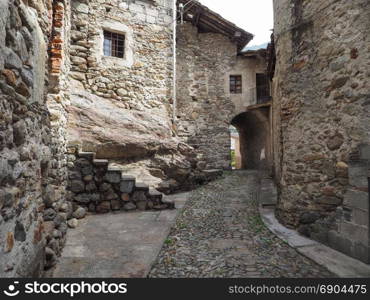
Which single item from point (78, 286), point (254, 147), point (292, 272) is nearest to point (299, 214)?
point (292, 272)

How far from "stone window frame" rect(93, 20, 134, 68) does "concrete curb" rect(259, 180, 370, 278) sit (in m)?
6.28

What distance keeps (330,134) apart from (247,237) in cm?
182

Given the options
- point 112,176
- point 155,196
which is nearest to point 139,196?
point 155,196

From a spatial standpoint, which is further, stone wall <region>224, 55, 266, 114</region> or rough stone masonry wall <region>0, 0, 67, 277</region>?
stone wall <region>224, 55, 266, 114</region>

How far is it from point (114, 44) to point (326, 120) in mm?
6607

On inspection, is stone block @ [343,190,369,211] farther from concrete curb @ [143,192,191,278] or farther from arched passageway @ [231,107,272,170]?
arched passageway @ [231,107,272,170]

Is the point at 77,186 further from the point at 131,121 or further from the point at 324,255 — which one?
the point at 324,255

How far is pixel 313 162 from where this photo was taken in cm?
313

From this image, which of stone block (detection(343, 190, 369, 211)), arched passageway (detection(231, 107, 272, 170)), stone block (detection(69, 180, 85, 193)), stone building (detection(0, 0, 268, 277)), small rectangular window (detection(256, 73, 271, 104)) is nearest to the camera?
stone building (detection(0, 0, 268, 277))

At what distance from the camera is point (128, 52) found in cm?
718

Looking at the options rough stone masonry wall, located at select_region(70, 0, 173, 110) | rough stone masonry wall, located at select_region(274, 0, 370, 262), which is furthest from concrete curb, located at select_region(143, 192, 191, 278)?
rough stone masonry wall, located at select_region(70, 0, 173, 110)

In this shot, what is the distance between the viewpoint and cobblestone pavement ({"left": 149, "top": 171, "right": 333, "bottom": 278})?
2.24 metres

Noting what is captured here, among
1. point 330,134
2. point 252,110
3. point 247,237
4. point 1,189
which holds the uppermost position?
point 252,110

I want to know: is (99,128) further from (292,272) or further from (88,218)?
(292,272)
